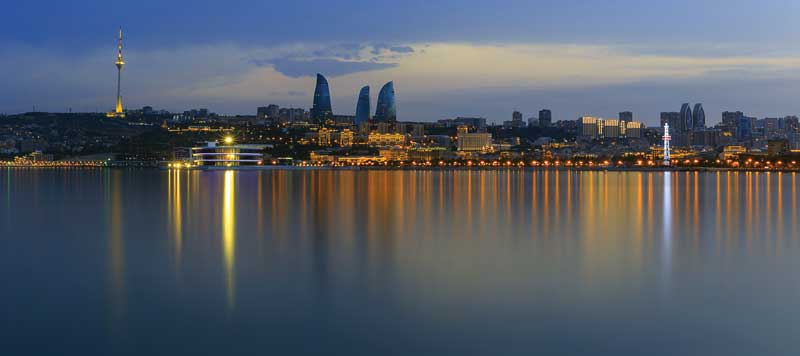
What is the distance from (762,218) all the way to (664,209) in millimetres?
3112

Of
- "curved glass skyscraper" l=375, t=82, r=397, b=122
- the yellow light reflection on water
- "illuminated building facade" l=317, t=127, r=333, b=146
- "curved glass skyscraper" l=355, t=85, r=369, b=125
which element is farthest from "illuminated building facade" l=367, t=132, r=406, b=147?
the yellow light reflection on water

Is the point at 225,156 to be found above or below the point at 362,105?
below

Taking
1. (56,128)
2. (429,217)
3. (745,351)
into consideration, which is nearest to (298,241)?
(429,217)

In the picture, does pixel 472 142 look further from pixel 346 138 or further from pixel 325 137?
pixel 325 137

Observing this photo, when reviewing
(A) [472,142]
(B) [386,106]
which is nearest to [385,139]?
(A) [472,142]

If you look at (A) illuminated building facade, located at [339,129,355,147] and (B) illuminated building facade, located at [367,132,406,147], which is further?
(A) illuminated building facade, located at [339,129,355,147]

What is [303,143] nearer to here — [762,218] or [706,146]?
[706,146]

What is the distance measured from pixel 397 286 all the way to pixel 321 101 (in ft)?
387

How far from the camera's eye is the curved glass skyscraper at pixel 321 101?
12438cm

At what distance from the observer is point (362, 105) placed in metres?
127

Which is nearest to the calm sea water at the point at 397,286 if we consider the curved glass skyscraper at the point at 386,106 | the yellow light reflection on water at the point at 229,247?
the yellow light reflection on water at the point at 229,247

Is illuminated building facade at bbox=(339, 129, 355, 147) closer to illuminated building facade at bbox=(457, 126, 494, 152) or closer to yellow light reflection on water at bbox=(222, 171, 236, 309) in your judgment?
illuminated building facade at bbox=(457, 126, 494, 152)

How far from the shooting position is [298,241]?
12.2 meters

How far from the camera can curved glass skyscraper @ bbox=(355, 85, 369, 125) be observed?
4943 inches
